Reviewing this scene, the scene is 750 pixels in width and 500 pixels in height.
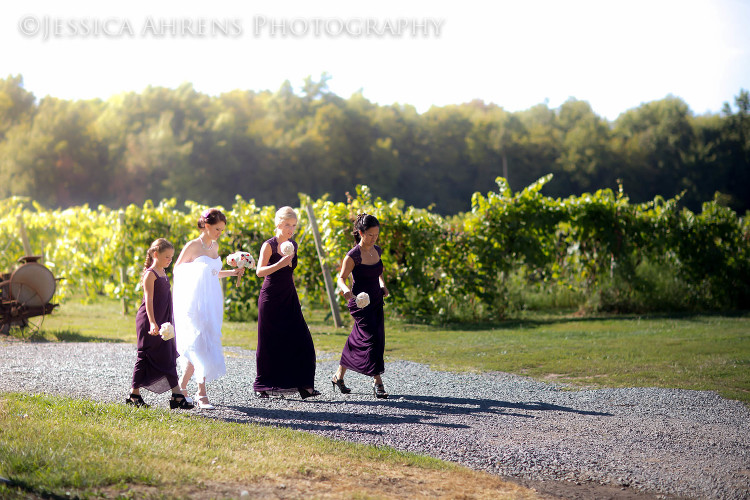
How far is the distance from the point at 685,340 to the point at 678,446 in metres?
6.11

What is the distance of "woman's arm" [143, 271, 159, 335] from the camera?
22.2 ft

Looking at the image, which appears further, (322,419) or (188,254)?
(188,254)

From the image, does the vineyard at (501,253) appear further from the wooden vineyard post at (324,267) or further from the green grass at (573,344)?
the green grass at (573,344)

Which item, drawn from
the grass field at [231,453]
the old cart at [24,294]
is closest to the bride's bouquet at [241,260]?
the grass field at [231,453]

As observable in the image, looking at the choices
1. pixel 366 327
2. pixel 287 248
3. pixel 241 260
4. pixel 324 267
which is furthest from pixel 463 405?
pixel 324 267

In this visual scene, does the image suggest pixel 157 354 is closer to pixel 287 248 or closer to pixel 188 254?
pixel 188 254

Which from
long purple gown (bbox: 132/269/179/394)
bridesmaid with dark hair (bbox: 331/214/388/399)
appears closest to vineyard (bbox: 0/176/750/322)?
bridesmaid with dark hair (bbox: 331/214/388/399)

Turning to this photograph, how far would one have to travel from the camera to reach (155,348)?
6922 mm

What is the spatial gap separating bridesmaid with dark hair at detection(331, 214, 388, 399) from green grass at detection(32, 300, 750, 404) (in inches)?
82.1

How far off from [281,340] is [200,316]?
0.89 meters

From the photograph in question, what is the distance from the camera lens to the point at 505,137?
8169cm

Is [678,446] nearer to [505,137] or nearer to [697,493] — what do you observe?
[697,493]

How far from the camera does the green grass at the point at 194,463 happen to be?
432 centimetres

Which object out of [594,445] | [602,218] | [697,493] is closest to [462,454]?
[594,445]
